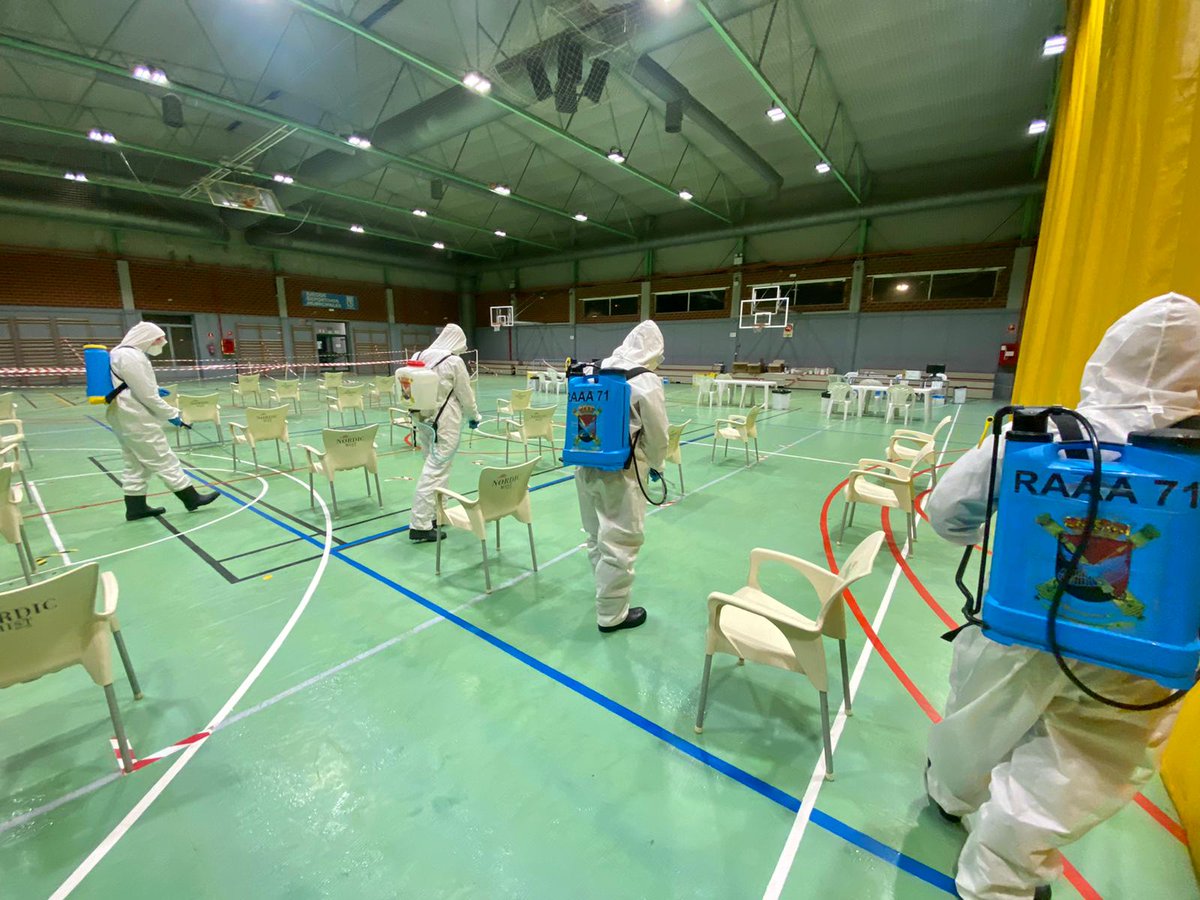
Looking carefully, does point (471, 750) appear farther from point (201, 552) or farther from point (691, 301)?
point (691, 301)

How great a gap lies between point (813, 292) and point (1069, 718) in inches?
764

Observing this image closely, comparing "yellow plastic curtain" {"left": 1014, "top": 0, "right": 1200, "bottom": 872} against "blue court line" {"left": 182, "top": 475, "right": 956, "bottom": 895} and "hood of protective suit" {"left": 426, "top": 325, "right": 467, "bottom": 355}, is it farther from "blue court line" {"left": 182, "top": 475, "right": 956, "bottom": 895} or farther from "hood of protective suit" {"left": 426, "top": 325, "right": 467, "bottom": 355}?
"hood of protective suit" {"left": 426, "top": 325, "right": 467, "bottom": 355}

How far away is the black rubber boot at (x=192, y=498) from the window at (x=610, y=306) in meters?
19.9

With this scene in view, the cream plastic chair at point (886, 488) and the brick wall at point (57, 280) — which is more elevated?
the brick wall at point (57, 280)

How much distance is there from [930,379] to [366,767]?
1538cm

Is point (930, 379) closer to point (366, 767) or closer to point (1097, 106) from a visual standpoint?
point (1097, 106)

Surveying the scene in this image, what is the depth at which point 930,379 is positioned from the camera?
1313 cm

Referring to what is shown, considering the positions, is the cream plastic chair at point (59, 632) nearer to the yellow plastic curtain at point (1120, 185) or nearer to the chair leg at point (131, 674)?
the chair leg at point (131, 674)

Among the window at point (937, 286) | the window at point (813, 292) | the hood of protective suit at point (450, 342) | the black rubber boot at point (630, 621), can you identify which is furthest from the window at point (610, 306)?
the black rubber boot at point (630, 621)

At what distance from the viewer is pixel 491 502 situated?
10.8ft

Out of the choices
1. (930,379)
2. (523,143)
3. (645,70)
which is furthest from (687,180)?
(930,379)

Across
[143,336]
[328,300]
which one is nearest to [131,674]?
[143,336]

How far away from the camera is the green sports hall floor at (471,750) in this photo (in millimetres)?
1591

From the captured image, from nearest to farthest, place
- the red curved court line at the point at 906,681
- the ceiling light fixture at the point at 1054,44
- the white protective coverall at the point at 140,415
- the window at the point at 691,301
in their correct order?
the red curved court line at the point at 906,681
the white protective coverall at the point at 140,415
the ceiling light fixture at the point at 1054,44
the window at the point at 691,301
